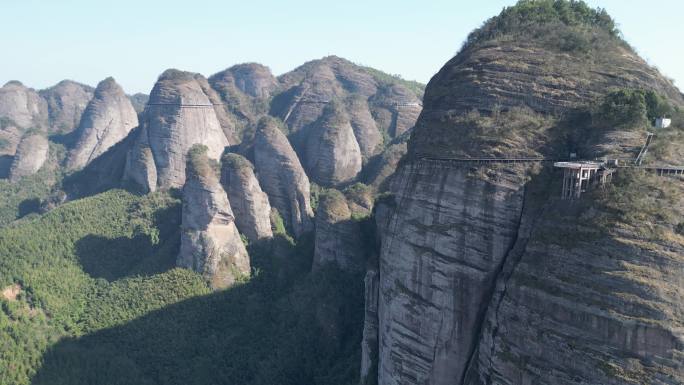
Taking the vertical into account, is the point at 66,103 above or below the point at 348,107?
above

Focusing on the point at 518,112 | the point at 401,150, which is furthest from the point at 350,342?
the point at 401,150

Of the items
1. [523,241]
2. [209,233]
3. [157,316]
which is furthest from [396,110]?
[523,241]

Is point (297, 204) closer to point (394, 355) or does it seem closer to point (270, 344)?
point (270, 344)

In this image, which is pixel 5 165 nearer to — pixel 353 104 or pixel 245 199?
pixel 353 104

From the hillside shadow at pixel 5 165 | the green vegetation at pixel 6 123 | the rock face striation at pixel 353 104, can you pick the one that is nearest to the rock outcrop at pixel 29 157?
the hillside shadow at pixel 5 165

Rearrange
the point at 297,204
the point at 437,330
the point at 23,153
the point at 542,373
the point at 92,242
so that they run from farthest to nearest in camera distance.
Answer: the point at 23,153
the point at 297,204
the point at 92,242
the point at 437,330
the point at 542,373

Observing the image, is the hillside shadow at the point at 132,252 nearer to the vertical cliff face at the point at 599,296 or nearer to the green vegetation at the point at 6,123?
the vertical cliff face at the point at 599,296
